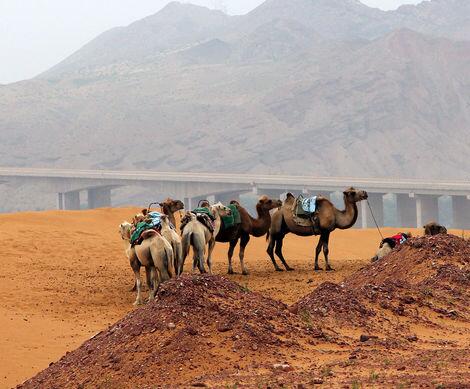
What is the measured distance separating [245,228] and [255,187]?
378ft

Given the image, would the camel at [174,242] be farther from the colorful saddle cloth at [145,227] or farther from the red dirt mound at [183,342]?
the red dirt mound at [183,342]

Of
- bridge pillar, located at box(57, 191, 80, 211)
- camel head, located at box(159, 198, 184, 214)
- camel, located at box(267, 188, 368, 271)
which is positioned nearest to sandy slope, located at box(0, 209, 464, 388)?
camel, located at box(267, 188, 368, 271)

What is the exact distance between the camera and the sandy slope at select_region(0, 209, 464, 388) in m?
18.4

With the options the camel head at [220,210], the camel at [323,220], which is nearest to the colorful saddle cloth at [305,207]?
the camel at [323,220]

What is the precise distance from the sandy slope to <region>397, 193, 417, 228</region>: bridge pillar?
8888cm

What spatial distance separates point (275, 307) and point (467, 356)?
3170 millimetres

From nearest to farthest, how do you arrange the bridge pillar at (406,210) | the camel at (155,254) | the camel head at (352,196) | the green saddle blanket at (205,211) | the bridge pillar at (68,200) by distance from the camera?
the camel at (155,254)
the green saddle blanket at (205,211)
the camel head at (352,196)
the bridge pillar at (406,210)
the bridge pillar at (68,200)

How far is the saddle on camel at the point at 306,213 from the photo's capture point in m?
26.7

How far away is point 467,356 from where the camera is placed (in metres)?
13.0

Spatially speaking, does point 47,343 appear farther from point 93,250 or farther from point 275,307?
point 93,250

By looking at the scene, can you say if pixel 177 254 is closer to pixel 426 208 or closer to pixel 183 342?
pixel 183 342

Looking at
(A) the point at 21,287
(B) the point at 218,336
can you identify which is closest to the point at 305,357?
(B) the point at 218,336

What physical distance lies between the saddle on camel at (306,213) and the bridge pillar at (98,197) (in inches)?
5329

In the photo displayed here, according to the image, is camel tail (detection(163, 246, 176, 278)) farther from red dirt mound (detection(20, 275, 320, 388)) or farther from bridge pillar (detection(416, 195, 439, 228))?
bridge pillar (detection(416, 195, 439, 228))
